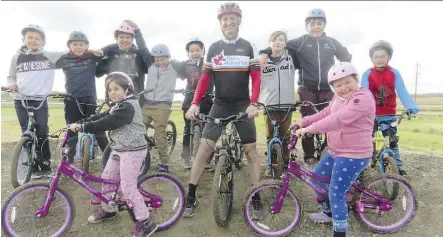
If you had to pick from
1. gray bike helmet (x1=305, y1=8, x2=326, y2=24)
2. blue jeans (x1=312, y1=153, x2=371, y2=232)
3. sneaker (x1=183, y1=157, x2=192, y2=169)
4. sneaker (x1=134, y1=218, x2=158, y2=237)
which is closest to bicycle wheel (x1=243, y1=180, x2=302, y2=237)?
blue jeans (x1=312, y1=153, x2=371, y2=232)

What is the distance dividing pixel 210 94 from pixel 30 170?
3.69 metres

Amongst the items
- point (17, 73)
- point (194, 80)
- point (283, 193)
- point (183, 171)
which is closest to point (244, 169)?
point (183, 171)

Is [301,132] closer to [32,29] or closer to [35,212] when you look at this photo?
[35,212]

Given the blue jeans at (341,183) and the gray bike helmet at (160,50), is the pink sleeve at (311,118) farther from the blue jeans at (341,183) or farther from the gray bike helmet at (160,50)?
the gray bike helmet at (160,50)

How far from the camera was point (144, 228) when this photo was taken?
418 cm

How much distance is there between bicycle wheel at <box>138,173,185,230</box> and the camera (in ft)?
14.7

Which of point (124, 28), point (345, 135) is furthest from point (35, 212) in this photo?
point (345, 135)

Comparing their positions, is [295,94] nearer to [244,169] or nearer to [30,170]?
[244,169]

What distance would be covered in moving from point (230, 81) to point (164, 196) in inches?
76.8

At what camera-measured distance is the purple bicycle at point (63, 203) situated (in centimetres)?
391

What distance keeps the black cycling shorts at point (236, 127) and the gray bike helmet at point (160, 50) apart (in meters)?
2.26

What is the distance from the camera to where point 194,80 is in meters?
7.11

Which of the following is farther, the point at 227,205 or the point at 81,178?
the point at 227,205

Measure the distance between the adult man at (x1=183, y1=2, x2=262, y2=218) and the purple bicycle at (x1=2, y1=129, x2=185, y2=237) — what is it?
0.31 meters
